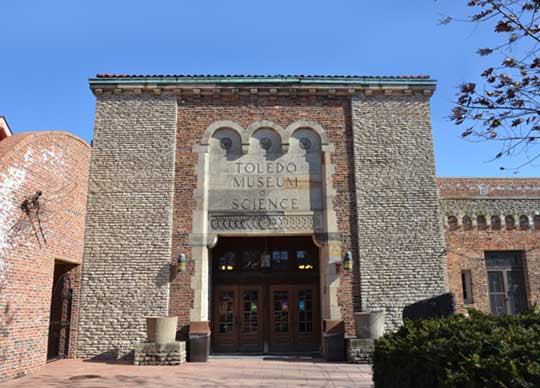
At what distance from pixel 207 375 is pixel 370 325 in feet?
14.6

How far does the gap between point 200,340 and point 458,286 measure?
28.2 feet

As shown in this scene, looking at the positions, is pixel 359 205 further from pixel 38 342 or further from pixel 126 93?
pixel 38 342

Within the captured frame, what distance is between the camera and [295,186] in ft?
44.8

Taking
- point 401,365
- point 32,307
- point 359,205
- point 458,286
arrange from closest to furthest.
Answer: point 401,365 < point 32,307 < point 359,205 < point 458,286

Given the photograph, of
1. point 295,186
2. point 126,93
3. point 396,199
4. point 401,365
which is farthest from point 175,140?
point 401,365

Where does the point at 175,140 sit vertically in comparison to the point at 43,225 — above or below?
above

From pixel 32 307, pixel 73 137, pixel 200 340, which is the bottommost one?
pixel 200 340

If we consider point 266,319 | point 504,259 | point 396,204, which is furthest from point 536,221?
point 266,319

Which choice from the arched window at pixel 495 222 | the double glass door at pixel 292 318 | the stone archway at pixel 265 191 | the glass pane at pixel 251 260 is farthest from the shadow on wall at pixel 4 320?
the arched window at pixel 495 222

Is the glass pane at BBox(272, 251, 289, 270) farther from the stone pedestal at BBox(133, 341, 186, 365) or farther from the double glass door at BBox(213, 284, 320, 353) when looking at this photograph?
the stone pedestal at BBox(133, 341, 186, 365)

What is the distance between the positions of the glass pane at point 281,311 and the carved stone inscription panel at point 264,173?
2890mm

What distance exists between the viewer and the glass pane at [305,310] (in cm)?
1466

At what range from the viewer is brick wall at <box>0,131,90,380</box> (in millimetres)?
9477

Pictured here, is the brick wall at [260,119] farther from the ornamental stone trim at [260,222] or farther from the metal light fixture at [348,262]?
the ornamental stone trim at [260,222]
